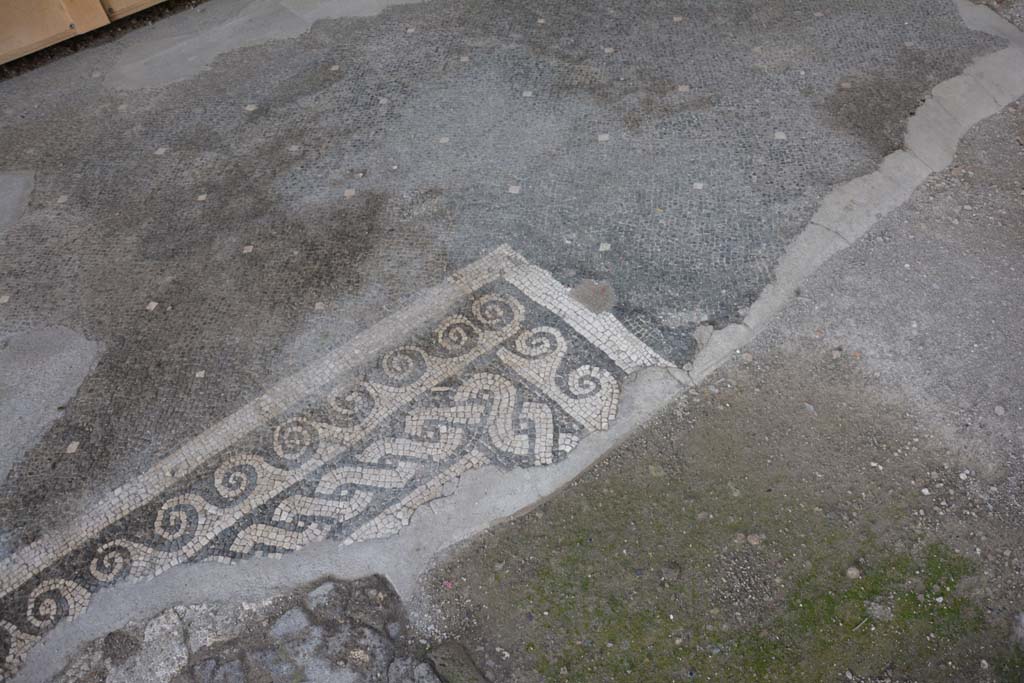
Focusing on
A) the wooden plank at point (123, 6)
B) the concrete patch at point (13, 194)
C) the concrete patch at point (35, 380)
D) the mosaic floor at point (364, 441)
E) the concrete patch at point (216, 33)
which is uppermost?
the wooden plank at point (123, 6)

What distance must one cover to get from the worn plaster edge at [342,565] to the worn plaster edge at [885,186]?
54.6 inches

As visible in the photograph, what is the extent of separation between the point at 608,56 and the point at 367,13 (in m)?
3.22

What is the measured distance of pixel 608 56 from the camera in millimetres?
8547

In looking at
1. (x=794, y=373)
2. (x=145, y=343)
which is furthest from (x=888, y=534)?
(x=145, y=343)

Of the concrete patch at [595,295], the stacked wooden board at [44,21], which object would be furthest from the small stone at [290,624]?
the stacked wooden board at [44,21]

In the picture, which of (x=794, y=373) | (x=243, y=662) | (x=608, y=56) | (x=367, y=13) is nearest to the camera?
(x=243, y=662)

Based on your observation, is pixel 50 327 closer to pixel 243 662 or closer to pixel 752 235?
pixel 243 662

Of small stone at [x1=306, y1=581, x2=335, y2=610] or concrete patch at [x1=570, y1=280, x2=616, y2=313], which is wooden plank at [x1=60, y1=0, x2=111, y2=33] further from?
small stone at [x1=306, y1=581, x2=335, y2=610]

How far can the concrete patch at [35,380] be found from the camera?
5992 mm

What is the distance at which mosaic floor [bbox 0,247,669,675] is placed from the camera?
5.28 meters

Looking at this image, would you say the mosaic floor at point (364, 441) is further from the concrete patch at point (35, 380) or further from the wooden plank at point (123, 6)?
the wooden plank at point (123, 6)

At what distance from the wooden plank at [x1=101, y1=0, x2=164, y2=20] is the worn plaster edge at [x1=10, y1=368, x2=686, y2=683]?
7866 mm

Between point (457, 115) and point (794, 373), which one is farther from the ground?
point (457, 115)

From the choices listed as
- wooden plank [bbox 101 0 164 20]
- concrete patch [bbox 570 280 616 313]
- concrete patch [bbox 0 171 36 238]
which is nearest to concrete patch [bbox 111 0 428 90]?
wooden plank [bbox 101 0 164 20]
